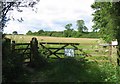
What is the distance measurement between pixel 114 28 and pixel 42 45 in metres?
4.23

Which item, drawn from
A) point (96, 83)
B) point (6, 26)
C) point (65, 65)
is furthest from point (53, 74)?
point (6, 26)

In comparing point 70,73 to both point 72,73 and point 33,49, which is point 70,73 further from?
point 33,49

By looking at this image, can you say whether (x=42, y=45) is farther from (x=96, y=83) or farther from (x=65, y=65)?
(x=96, y=83)

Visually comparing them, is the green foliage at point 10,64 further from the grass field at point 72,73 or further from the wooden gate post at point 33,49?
the wooden gate post at point 33,49

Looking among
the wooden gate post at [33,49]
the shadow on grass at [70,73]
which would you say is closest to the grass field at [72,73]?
the shadow on grass at [70,73]

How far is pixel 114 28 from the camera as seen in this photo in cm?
1614

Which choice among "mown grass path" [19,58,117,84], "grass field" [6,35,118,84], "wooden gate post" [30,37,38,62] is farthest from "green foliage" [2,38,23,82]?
"wooden gate post" [30,37,38,62]

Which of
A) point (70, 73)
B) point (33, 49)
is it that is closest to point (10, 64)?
point (70, 73)

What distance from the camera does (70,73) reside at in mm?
13438

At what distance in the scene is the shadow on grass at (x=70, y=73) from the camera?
1259 centimetres

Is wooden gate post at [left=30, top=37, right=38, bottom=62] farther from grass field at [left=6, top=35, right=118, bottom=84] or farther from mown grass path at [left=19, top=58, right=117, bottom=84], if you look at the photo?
mown grass path at [left=19, top=58, right=117, bottom=84]

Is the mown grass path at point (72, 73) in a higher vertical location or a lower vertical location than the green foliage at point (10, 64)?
lower

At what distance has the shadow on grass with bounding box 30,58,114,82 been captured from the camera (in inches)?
496

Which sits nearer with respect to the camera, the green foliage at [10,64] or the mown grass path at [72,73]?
the green foliage at [10,64]
